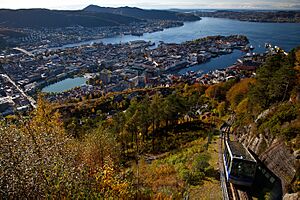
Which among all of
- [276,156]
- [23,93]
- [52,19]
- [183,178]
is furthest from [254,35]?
[276,156]

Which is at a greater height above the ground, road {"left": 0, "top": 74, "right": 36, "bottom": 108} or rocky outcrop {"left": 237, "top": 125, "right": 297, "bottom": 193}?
rocky outcrop {"left": 237, "top": 125, "right": 297, "bottom": 193}

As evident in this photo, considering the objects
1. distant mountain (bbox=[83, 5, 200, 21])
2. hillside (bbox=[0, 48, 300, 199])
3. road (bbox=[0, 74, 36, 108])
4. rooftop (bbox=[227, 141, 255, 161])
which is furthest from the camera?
distant mountain (bbox=[83, 5, 200, 21])

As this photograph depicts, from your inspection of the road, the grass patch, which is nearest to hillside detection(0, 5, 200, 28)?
the road

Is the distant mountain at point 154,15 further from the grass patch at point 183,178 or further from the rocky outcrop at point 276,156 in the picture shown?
the rocky outcrop at point 276,156

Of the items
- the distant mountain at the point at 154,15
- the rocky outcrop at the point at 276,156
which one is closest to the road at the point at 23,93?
the rocky outcrop at the point at 276,156

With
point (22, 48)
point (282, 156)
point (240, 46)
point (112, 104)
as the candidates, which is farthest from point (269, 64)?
point (22, 48)

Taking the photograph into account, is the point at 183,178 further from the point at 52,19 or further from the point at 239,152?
the point at 52,19

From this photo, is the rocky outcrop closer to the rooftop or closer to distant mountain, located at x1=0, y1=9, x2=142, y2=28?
the rooftop

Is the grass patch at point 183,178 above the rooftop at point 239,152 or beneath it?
beneath

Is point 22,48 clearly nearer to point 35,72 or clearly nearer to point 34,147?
point 35,72
